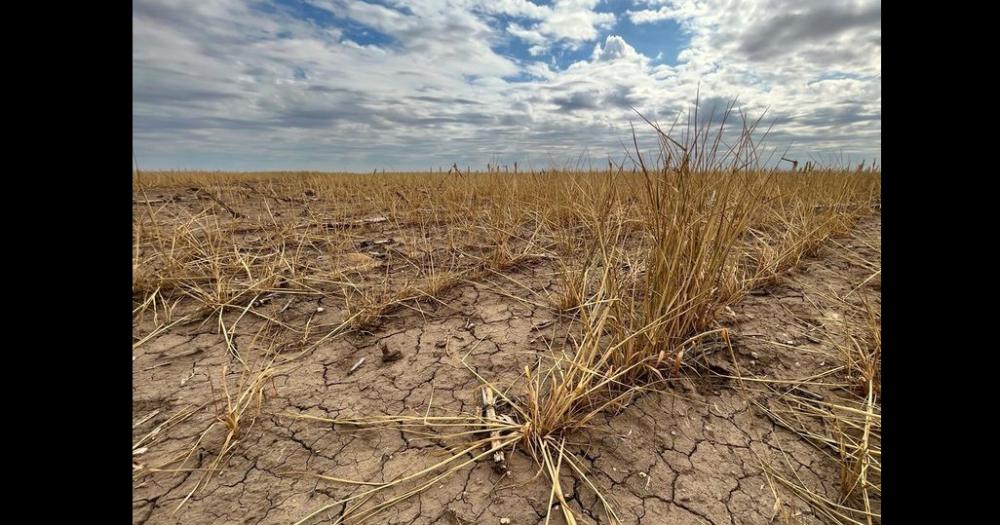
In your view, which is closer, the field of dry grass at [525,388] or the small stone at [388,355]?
the field of dry grass at [525,388]

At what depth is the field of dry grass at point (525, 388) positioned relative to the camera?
2.83 ft

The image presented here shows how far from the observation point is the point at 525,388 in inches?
46.5

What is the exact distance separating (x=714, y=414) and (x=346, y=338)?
1.34 meters

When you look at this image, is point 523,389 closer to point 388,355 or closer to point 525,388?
point 525,388

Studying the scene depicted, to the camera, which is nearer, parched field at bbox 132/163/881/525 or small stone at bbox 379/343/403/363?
→ parched field at bbox 132/163/881/525

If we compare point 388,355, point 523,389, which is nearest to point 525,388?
point 523,389

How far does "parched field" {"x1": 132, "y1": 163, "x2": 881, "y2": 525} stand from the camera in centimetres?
86

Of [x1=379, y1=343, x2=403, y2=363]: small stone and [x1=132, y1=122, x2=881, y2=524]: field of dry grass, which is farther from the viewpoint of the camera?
[x1=379, y1=343, x2=403, y2=363]: small stone

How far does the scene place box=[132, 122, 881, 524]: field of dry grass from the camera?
86 cm

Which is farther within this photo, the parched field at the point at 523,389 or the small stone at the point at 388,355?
the small stone at the point at 388,355
